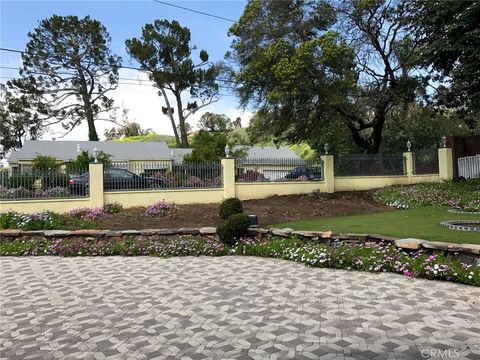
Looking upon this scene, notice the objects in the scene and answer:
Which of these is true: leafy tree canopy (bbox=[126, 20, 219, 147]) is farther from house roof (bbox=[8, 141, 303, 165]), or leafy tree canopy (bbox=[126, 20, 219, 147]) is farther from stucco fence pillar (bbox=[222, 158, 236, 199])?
stucco fence pillar (bbox=[222, 158, 236, 199])

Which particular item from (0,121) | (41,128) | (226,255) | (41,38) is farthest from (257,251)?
(0,121)

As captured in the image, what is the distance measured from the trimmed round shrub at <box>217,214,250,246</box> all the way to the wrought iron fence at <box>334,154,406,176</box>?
991cm

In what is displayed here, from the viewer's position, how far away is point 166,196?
14.5 meters

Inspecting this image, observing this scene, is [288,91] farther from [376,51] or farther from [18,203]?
[18,203]

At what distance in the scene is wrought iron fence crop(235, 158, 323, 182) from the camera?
15.9m

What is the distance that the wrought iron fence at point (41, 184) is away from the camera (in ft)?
42.4

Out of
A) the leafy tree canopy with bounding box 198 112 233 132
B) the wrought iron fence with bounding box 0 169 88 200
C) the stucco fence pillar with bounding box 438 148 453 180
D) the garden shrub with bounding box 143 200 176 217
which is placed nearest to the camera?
the garden shrub with bounding box 143 200 176 217

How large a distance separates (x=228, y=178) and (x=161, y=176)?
7.91 ft

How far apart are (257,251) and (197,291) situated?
109 inches

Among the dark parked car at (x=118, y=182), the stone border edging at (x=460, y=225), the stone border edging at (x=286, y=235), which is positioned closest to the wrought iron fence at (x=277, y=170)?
the dark parked car at (x=118, y=182)

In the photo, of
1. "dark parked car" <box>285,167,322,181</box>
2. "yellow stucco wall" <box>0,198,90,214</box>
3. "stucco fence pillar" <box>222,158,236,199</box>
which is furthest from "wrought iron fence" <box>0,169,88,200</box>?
"dark parked car" <box>285,167,322,181</box>

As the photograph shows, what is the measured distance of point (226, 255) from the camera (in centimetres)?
868

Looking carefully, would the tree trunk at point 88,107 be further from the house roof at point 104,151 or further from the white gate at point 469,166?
the white gate at point 469,166

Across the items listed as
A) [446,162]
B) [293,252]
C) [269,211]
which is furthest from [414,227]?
[446,162]
